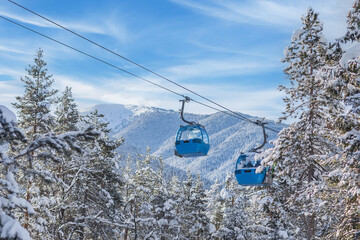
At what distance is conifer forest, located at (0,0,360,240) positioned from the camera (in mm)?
5652

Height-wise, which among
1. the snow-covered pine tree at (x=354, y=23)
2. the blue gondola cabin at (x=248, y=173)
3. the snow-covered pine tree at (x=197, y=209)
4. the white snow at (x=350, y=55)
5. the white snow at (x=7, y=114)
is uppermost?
the snow-covered pine tree at (x=354, y=23)

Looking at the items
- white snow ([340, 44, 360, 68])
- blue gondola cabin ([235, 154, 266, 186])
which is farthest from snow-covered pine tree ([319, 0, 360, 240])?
blue gondola cabin ([235, 154, 266, 186])

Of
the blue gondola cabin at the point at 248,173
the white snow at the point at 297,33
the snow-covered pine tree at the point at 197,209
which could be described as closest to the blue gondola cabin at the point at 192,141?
the blue gondola cabin at the point at 248,173

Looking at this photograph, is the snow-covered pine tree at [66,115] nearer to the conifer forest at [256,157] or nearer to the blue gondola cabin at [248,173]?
the conifer forest at [256,157]

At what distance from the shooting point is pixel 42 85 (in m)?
20.1

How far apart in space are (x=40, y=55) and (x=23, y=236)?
57.0 feet

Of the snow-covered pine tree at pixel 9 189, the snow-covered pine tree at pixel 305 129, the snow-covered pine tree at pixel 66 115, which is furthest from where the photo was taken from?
the snow-covered pine tree at pixel 66 115

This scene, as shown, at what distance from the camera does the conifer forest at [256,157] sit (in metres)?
5.65

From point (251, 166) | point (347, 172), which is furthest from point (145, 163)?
point (347, 172)

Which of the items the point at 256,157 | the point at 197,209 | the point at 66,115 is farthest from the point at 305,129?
the point at 197,209

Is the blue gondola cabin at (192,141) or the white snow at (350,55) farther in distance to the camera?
the blue gondola cabin at (192,141)

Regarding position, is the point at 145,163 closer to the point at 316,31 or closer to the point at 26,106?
the point at 26,106

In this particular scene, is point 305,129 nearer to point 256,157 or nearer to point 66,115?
point 256,157

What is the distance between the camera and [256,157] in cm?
1628
